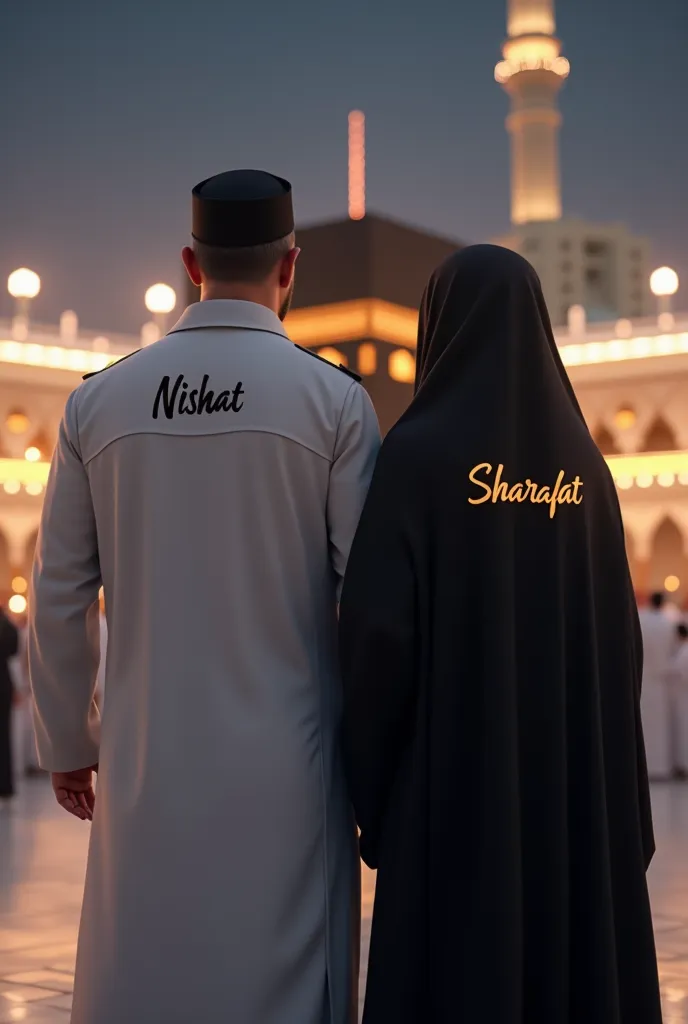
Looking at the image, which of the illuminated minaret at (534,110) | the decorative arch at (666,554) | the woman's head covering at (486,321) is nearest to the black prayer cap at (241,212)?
the woman's head covering at (486,321)

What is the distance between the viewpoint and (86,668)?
2045 millimetres

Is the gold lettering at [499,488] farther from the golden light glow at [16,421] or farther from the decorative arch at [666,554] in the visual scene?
the decorative arch at [666,554]

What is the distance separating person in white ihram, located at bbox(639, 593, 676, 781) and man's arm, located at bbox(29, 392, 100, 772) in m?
7.98

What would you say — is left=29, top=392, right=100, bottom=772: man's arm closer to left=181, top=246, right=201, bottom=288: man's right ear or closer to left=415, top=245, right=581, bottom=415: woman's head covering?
left=181, top=246, right=201, bottom=288: man's right ear

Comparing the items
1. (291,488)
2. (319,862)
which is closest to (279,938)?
(319,862)

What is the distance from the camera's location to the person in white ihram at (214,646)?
183cm

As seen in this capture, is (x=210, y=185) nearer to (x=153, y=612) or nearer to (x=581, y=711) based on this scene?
(x=153, y=612)

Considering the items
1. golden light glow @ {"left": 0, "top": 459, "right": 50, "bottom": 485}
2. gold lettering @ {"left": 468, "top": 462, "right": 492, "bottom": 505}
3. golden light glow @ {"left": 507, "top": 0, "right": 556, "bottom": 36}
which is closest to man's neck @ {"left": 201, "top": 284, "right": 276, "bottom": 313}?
gold lettering @ {"left": 468, "top": 462, "right": 492, "bottom": 505}

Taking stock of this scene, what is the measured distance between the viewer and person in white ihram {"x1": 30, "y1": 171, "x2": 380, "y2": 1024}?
6.01 ft

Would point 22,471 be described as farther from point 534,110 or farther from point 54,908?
point 534,110

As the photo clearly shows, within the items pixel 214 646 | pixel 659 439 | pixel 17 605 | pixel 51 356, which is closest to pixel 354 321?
pixel 17 605

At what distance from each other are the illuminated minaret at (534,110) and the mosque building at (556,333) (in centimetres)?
5

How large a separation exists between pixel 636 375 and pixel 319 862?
27.2 m

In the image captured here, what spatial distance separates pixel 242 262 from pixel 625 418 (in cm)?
2723
